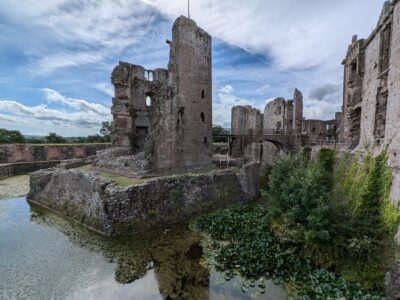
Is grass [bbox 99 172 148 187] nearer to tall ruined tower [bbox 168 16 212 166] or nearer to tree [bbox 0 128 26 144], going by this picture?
tall ruined tower [bbox 168 16 212 166]

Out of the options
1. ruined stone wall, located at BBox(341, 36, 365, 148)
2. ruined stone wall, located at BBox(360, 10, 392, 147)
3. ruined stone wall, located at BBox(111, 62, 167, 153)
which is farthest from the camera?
ruined stone wall, located at BBox(111, 62, 167, 153)

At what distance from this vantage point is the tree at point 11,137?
89.4 feet

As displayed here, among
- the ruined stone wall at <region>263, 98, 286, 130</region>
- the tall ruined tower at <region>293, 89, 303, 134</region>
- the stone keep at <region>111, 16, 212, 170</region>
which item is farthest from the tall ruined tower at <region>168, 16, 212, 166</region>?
the ruined stone wall at <region>263, 98, 286, 130</region>

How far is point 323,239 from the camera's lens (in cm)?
643

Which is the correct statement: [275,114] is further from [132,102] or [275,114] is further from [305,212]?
[305,212]

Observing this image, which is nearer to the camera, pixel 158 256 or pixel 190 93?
pixel 158 256

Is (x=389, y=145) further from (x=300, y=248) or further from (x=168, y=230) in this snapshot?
(x=168, y=230)

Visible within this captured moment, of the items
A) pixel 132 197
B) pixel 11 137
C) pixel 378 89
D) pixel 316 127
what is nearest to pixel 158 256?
pixel 132 197

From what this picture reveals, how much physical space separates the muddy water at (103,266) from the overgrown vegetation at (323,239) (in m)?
0.76

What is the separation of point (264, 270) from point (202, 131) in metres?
11.4

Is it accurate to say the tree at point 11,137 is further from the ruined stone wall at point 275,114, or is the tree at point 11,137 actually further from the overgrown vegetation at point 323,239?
the ruined stone wall at point 275,114

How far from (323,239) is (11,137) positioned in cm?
3398

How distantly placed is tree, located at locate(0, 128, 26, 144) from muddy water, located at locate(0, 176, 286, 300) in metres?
22.6

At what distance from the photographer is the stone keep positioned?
44.8 ft
